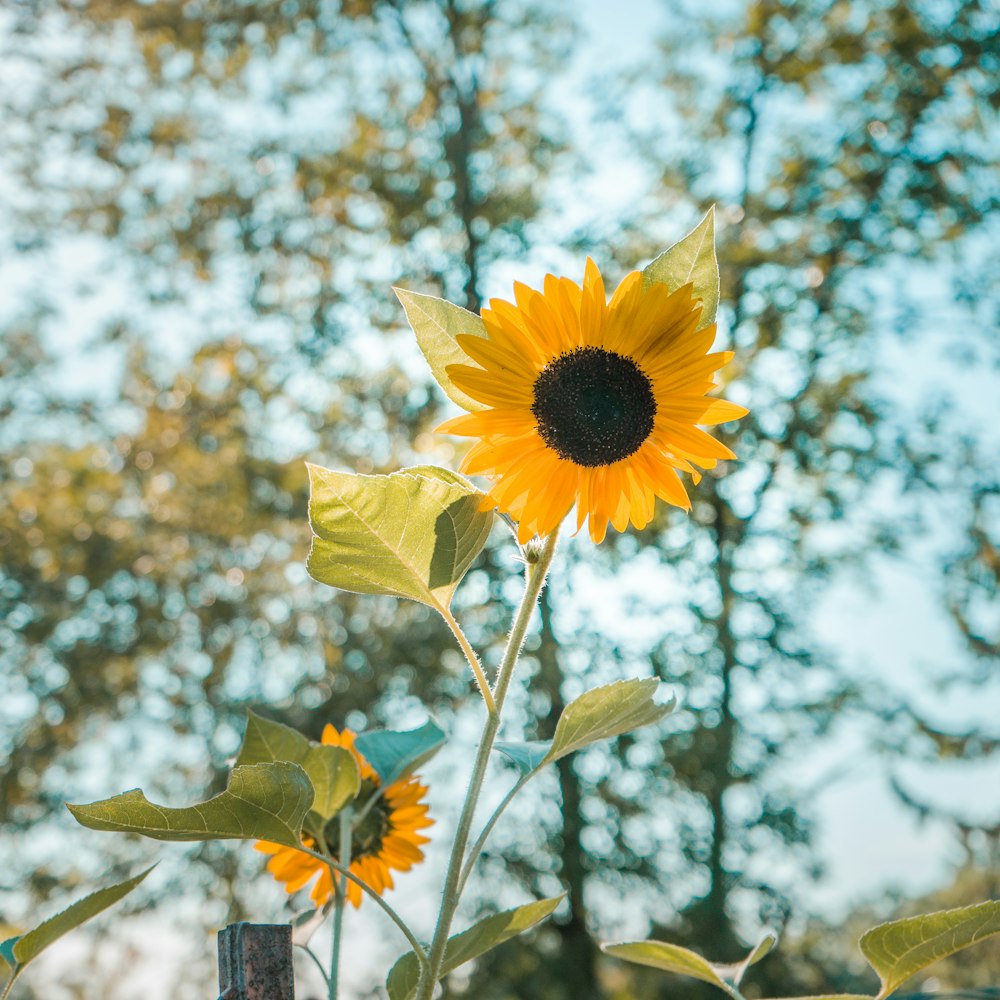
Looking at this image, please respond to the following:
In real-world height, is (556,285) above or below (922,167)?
below

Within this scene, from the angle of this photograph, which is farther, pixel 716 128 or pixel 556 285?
pixel 716 128


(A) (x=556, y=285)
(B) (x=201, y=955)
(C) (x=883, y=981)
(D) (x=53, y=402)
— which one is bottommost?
(C) (x=883, y=981)

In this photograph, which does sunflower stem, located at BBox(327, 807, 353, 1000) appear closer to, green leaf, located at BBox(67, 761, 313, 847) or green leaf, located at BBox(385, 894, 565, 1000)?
green leaf, located at BBox(385, 894, 565, 1000)

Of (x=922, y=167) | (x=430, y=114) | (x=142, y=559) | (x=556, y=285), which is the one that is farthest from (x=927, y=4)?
(x=556, y=285)

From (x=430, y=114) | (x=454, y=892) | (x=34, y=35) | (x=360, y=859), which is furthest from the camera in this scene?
(x=430, y=114)

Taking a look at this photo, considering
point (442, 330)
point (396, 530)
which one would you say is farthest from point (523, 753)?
point (442, 330)

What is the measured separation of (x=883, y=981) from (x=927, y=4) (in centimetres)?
739

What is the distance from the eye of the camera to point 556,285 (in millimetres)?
823

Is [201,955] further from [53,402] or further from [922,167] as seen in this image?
[922,167]

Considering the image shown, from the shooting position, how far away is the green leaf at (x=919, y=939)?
2.38ft

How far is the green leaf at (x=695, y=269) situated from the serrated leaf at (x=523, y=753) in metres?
0.36

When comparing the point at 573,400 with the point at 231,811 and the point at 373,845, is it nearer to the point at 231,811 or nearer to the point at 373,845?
the point at 231,811

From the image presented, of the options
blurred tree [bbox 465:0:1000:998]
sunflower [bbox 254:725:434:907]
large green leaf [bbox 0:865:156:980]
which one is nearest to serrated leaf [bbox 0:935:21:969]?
large green leaf [bbox 0:865:156:980]

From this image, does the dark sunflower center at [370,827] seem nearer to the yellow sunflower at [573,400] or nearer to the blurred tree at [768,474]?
the yellow sunflower at [573,400]
